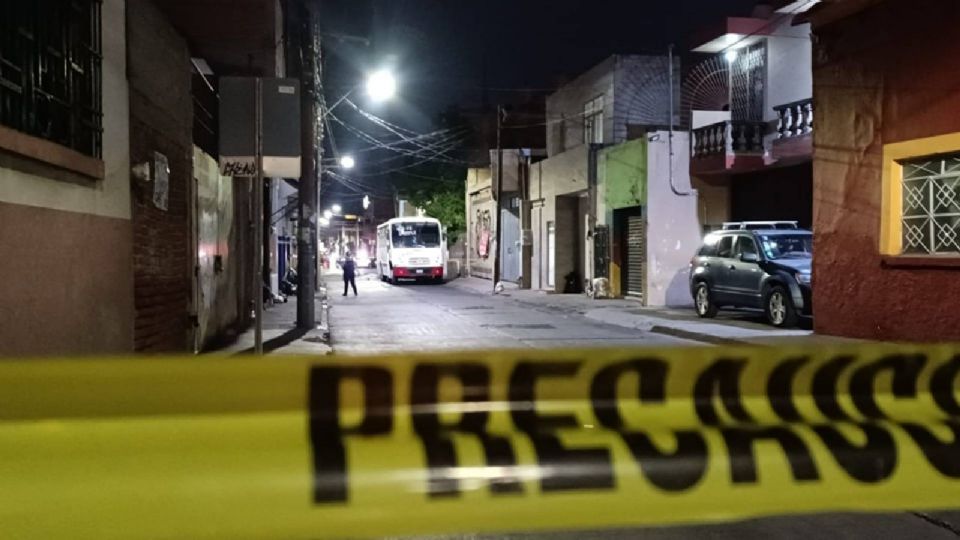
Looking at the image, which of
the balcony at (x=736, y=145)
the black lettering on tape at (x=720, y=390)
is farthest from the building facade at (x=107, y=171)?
the balcony at (x=736, y=145)

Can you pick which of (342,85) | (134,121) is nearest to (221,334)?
(134,121)

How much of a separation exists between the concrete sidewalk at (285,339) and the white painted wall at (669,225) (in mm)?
8862

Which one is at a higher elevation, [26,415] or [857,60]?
[857,60]

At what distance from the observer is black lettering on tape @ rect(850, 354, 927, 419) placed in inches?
115

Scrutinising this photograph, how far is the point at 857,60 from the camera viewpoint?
1271cm

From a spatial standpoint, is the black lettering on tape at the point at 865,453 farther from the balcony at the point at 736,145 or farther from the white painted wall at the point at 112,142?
the balcony at the point at 736,145

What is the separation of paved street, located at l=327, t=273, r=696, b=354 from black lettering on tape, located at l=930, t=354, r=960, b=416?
7800 millimetres

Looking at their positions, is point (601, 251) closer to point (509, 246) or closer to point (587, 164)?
point (587, 164)

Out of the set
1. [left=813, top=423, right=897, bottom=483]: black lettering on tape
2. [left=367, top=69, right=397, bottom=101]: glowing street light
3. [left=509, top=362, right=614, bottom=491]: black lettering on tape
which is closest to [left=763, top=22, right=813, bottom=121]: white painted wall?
[left=367, top=69, right=397, bottom=101]: glowing street light

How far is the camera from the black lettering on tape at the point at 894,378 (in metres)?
2.91

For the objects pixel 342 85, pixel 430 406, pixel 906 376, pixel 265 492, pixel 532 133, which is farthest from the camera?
pixel 532 133

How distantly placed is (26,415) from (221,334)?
457 inches

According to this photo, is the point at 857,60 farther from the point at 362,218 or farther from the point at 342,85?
the point at 362,218

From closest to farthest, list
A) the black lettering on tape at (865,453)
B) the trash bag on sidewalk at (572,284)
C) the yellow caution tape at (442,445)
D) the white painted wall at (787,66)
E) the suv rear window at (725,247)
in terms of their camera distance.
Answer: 1. the yellow caution tape at (442,445)
2. the black lettering on tape at (865,453)
3. the suv rear window at (725,247)
4. the white painted wall at (787,66)
5. the trash bag on sidewalk at (572,284)
